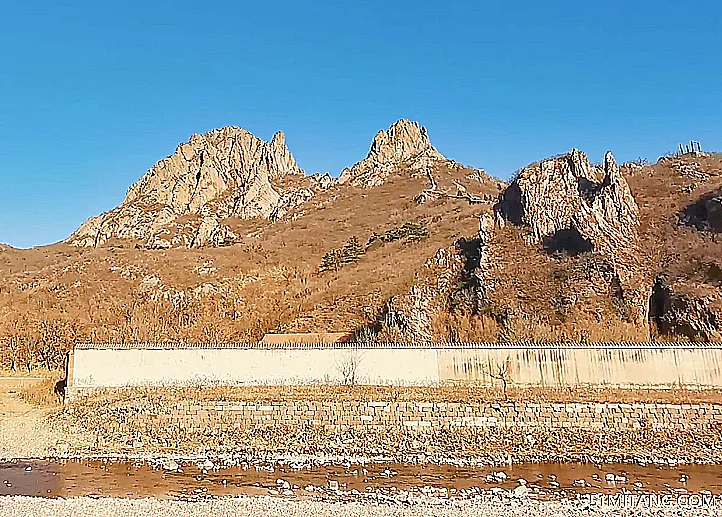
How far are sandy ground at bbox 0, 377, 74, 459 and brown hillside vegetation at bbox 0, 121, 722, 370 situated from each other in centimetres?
989

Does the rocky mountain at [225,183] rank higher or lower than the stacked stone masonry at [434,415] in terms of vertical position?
higher

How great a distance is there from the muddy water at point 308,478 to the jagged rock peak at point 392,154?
8135 centimetres

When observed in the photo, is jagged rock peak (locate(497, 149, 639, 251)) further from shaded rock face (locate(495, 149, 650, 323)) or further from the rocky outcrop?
the rocky outcrop

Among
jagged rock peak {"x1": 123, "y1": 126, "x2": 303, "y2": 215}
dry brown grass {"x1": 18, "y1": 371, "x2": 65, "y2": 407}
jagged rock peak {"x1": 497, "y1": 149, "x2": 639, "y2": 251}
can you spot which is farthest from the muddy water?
jagged rock peak {"x1": 123, "y1": 126, "x2": 303, "y2": 215}

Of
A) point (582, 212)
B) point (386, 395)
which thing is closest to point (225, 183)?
point (582, 212)

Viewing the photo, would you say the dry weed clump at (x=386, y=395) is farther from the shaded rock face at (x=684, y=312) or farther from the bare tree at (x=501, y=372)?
the shaded rock face at (x=684, y=312)

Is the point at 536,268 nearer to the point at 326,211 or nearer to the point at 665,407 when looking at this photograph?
the point at 665,407

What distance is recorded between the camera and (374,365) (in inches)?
843

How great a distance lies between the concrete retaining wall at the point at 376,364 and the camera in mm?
20688

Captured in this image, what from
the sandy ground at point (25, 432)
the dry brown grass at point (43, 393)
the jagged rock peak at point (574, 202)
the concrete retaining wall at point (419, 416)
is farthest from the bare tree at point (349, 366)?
the jagged rock peak at point (574, 202)

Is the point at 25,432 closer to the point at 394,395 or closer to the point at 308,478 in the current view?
the point at 308,478

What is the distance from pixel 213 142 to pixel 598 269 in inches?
4171

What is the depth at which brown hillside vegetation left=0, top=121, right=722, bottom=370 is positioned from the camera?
29031 millimetres

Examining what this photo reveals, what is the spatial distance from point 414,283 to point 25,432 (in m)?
23.6
